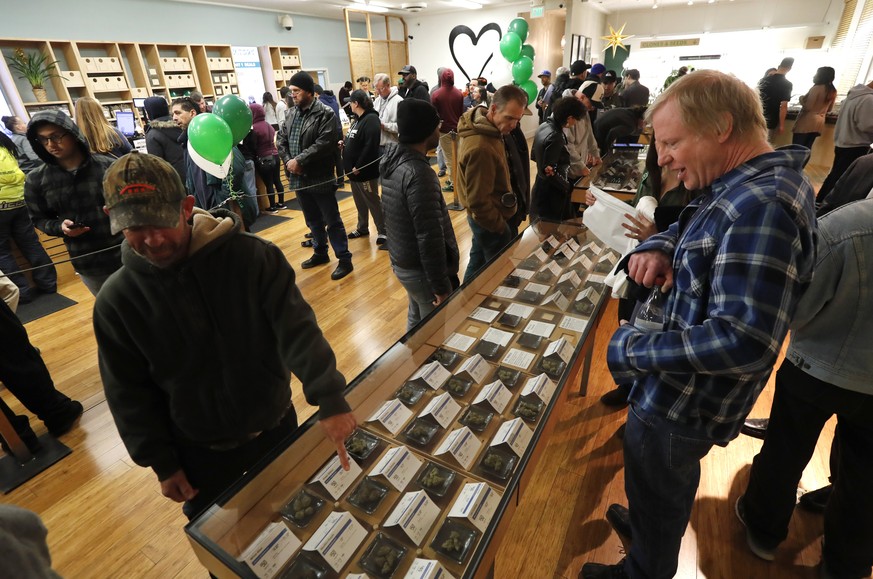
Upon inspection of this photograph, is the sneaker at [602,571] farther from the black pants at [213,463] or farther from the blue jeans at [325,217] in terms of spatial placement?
the blue jeans at [325,217]

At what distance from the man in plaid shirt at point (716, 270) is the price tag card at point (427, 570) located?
0.60 metres

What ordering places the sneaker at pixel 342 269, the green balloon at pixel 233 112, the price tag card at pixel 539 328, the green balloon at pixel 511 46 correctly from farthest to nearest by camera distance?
1. the green balloon at pixel 511 46
2. the sneaker at pixel 342 269
3. the green balloon at pixel 233 112
4. the price tag card at pixel 539 328

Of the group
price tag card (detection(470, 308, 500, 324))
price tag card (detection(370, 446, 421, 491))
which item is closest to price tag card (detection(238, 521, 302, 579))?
price tag card (detection(370, 446, 421, 491))

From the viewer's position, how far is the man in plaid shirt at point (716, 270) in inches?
30.7

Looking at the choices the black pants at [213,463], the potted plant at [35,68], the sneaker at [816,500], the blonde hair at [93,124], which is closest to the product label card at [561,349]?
the black pants at [213,463]

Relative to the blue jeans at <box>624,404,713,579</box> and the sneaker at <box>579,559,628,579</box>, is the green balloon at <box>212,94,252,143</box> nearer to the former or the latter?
the blue jeans at <box>624,404,713,579</box>

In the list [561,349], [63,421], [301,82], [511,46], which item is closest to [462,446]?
[561,349]

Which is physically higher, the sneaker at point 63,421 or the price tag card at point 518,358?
the price tag card at point 518,358

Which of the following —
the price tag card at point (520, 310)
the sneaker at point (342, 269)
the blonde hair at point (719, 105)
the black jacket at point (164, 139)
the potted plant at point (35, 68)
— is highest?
the potted plant at point (35, 68)

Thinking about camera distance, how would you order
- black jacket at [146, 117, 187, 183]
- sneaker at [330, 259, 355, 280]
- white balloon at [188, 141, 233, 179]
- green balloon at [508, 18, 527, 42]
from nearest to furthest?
1. white balloon at [188, 141, 233, 179]
2. black jacket at [146, 117, 187, 183]
3. sneaker at [330, 259, 355, 280]
4. green balloon at [508, 18, 527, 42]

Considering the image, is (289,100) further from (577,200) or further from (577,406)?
(577,406)

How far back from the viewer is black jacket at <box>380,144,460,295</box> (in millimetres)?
2016

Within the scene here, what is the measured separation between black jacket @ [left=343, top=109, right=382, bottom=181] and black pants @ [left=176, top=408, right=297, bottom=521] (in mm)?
3107

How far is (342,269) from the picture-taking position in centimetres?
413
